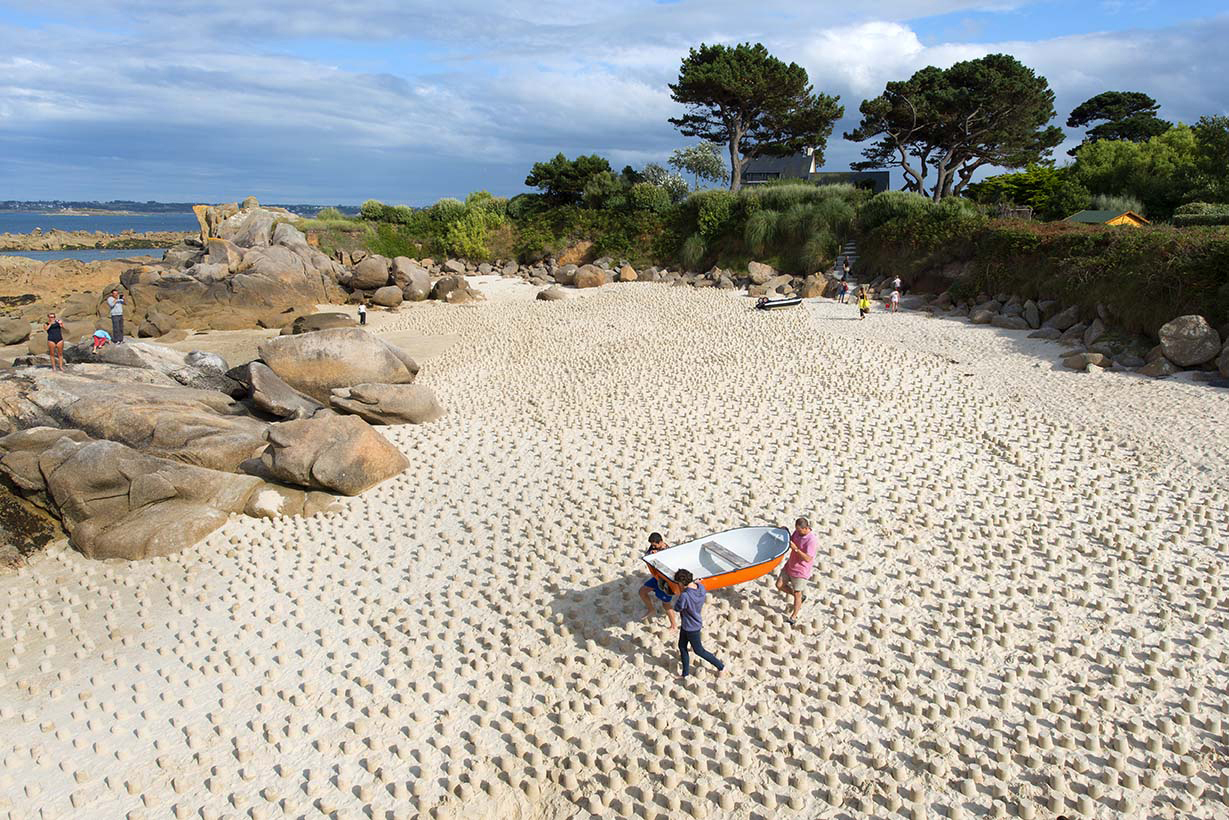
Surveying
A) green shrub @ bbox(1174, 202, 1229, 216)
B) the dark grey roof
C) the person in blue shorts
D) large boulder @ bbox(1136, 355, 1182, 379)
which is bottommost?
the person in blue shorts

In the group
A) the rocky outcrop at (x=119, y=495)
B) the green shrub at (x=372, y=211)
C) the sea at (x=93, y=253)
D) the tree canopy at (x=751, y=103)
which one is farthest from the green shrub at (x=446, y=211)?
the sea at (x=93, y=253)

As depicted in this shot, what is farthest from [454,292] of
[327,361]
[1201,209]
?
[1201,209]

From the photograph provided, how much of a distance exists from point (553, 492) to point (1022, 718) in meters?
7.92

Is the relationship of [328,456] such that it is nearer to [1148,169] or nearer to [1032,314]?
[1032,314]

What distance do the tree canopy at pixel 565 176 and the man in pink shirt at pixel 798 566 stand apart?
136 ft

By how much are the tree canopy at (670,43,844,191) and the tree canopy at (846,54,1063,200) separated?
154 inches

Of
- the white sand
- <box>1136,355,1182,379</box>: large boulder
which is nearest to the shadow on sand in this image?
the white sand

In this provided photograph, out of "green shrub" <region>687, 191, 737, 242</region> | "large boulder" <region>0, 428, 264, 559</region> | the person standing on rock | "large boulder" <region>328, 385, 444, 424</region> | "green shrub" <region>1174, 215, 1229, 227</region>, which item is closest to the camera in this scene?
"large boulder" <region>0, 428, 264, 559</region>

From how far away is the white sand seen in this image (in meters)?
6.77

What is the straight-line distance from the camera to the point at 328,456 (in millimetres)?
13203

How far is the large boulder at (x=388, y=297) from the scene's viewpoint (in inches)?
1372

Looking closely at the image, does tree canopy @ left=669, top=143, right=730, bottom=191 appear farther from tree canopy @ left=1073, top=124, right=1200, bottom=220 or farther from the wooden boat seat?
the wooden boat seat

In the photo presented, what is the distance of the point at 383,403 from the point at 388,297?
64.9 ft

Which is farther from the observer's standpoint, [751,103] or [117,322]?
[751,103]
